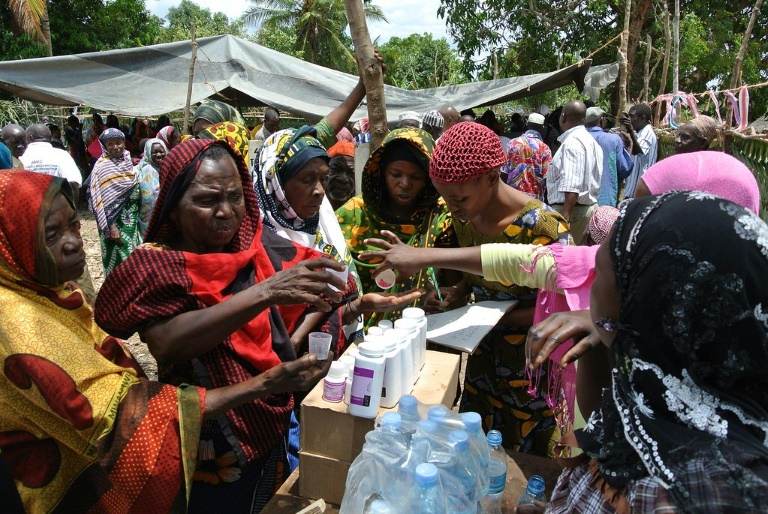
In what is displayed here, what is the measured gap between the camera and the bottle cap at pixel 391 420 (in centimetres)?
138

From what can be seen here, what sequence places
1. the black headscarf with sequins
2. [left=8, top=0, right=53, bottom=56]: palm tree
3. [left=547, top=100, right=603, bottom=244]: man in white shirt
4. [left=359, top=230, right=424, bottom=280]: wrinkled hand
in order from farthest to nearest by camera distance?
[left=8, top=0, right=53, bottom=56]: palm tree < [left=547, top=100, right=603, bottom=244]: man in white shirt < [left=359, top=230, right=424, bottom=280]: wrinkled hand < the black headscarf with sequins

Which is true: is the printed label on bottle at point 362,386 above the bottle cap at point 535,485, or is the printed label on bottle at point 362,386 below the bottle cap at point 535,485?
above

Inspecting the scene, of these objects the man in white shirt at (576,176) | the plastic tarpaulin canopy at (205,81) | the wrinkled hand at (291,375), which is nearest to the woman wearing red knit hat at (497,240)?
the wrinkled hand at (291,375)

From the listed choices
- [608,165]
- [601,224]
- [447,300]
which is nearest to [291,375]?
[447,300]

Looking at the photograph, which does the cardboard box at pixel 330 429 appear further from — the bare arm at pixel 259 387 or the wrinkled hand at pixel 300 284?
the wrinkled hand at pixel 300 284

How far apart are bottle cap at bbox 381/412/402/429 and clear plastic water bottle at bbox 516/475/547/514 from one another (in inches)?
17.4

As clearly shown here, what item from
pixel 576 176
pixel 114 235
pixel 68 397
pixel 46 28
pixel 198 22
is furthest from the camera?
pixel 198 22

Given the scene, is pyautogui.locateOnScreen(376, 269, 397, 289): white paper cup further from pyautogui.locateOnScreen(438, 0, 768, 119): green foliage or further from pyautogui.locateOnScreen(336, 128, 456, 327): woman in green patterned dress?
pyautogui.locateOnScreen(438, 0, 768, 119): green foliage

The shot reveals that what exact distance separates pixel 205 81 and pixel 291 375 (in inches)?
305

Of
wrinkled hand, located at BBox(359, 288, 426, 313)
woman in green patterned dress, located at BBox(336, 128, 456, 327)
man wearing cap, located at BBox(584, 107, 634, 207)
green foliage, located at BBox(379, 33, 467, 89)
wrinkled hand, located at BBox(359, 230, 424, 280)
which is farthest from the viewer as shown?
green foliage, located at BBox(379, 33, 467, 89)

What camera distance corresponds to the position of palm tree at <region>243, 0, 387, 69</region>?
25625 mm

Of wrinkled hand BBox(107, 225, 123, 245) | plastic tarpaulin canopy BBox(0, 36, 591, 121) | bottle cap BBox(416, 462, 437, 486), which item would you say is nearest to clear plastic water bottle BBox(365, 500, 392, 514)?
bottle cap BBox(416, 462, 437, 486)

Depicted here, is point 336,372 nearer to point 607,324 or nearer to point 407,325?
point 407,325

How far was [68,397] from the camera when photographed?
4.38 ft
